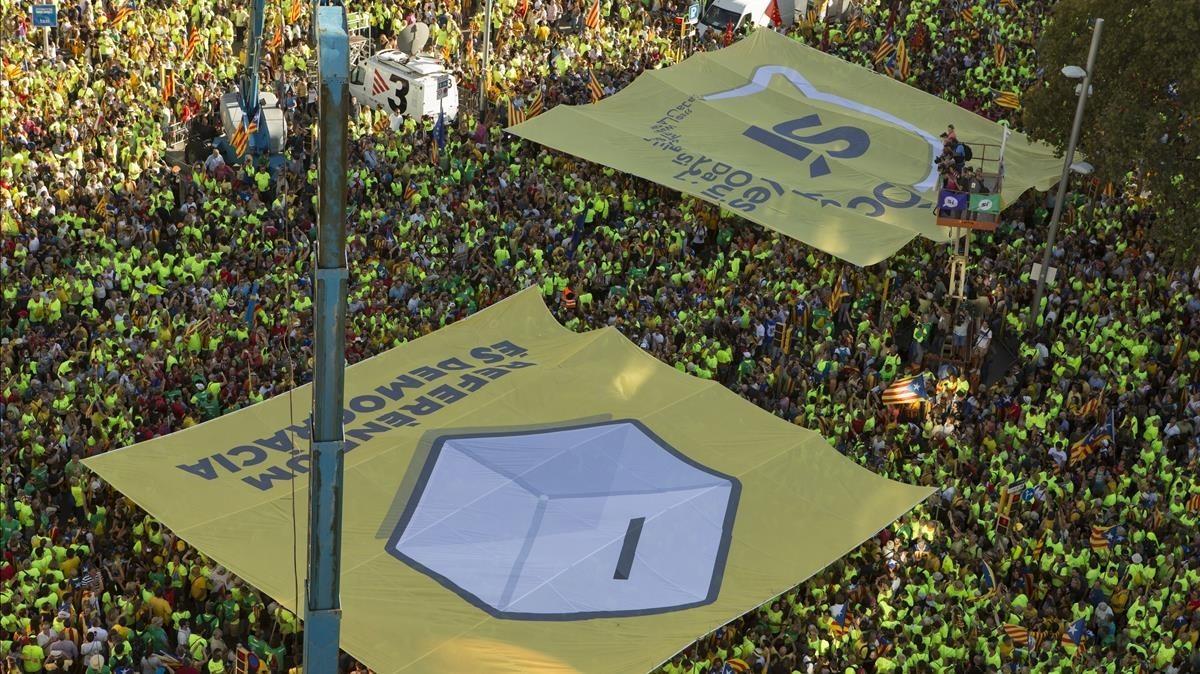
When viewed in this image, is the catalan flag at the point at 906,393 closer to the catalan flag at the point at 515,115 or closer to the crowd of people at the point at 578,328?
the crowd of people at the point at 578,328

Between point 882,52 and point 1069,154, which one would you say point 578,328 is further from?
point 882,52

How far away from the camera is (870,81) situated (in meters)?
38.6

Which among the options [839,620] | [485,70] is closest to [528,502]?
[839,620]

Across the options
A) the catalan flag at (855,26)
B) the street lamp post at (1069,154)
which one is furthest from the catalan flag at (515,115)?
the street lamp post at (1069,154)

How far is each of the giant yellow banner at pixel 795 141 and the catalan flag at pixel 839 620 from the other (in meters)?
10.2

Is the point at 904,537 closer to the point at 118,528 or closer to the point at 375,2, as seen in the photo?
the point at 118,528

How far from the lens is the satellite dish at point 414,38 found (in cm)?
4172

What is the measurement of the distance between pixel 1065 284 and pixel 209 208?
17097mm

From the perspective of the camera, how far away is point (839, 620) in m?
21.8

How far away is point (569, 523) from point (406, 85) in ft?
57.9

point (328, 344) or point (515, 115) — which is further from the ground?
point (328, 344)

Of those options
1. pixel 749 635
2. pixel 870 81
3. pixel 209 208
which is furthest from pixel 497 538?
pixel 870 81

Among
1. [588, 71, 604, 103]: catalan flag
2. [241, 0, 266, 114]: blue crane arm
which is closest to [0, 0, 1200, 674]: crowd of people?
[588, 71, 604, 103]: catalan flag

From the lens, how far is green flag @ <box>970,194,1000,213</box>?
3038cm
